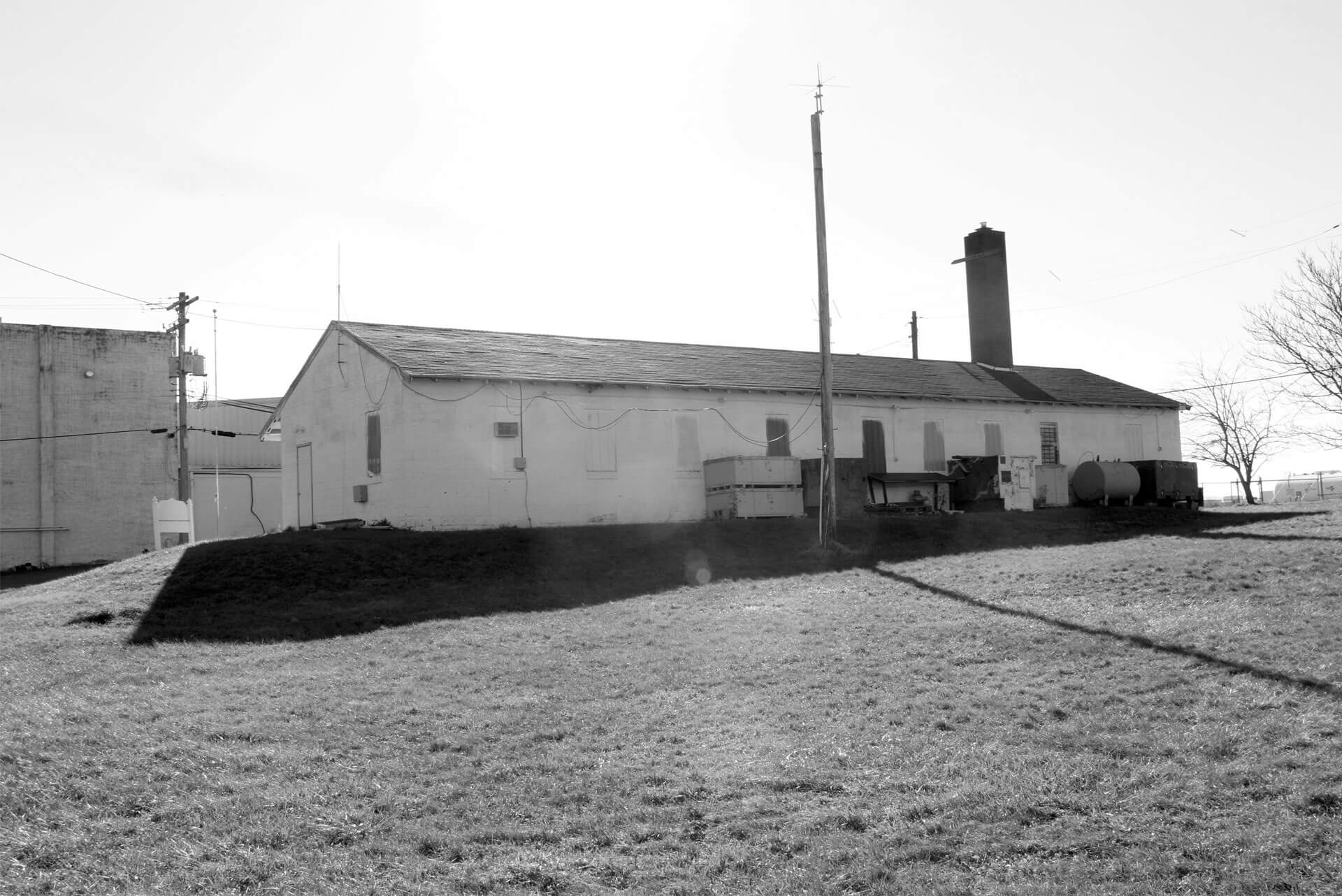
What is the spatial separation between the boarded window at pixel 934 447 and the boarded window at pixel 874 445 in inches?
66.0

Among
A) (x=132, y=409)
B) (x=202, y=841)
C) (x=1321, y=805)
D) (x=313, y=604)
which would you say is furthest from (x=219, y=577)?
(x=132, y=409)

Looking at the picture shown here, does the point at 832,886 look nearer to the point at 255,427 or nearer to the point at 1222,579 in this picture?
the point at 1222,579

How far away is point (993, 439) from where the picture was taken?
116 ft

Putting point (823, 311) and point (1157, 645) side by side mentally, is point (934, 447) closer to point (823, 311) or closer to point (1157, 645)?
point (823, 311)

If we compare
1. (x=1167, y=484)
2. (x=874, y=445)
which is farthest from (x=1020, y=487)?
(x=1167, y=484)

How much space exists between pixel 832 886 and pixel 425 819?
10.0ft

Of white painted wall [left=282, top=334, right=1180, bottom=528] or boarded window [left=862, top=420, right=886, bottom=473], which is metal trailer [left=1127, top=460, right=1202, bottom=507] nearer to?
white painted wall [left=282, top=334, right=1180, bottom=528]

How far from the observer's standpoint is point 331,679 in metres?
13.3

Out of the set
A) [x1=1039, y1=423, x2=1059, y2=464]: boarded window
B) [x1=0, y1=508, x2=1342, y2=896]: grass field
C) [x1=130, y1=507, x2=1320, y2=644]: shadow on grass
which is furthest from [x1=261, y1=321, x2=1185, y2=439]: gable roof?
[x1=0, y1=508, x2=1342, y2=896]: grass field

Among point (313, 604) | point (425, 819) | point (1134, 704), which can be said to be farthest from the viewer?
point (313, 604)

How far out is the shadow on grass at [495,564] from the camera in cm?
1806

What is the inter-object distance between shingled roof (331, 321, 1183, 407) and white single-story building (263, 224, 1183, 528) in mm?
81

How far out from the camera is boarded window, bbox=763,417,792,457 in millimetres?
31000

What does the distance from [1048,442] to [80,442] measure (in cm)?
3319
